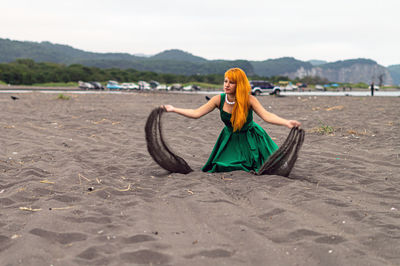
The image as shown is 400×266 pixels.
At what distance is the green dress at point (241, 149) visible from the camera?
204 inches

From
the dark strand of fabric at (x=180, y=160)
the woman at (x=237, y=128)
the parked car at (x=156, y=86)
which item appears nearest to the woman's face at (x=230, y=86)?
the woman at (x=237, y=128)

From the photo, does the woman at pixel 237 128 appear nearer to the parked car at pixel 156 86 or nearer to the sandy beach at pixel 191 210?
the sandy beach at pixel 191 210

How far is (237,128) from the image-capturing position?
5.16m

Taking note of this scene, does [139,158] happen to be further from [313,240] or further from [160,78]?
[160,78]

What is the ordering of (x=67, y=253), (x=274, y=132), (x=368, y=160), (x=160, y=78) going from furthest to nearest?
(x=160, y=78) → (x=274, y=132) → (x=368, y=160) → (x=67, y=253)

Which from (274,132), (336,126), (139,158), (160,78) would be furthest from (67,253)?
(160,78)

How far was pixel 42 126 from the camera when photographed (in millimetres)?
9789

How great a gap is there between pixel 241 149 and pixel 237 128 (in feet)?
1.11

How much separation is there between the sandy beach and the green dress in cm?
22

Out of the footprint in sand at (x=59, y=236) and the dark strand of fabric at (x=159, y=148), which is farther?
the dark strand of fabric at (x=159, y=148)

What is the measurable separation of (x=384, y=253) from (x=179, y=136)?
648cm

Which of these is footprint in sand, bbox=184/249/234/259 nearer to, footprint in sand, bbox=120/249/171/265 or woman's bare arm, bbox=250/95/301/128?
footprint in sand, bbox=120/249/171/265

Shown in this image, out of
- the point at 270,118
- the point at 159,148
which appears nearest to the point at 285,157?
the point at 270,118

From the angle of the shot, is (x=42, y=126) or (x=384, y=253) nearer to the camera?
(x=384, y=253)
